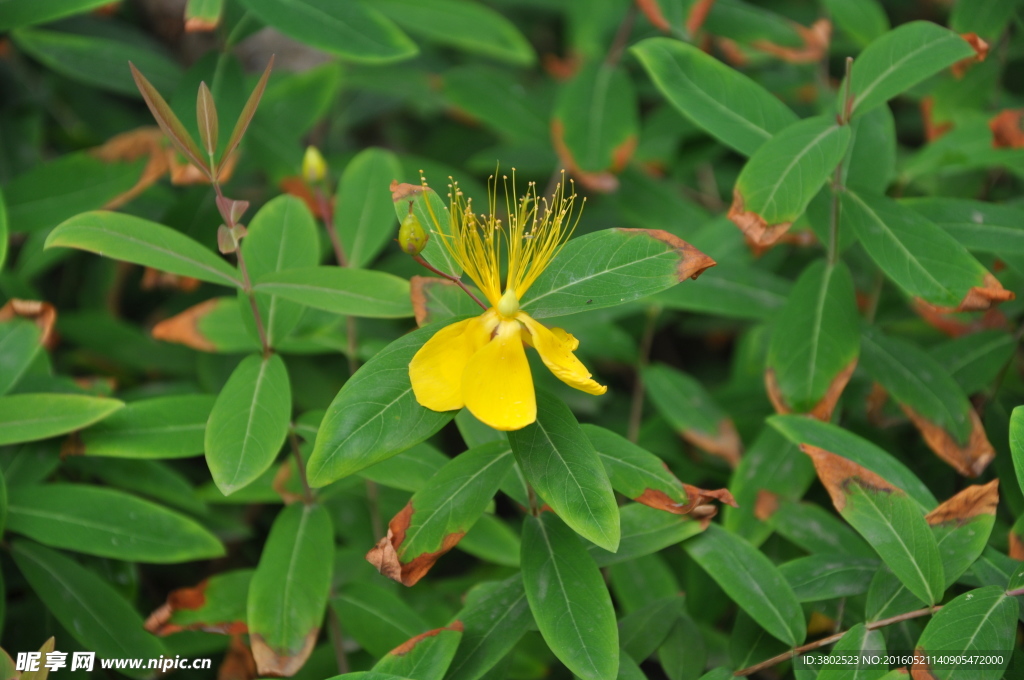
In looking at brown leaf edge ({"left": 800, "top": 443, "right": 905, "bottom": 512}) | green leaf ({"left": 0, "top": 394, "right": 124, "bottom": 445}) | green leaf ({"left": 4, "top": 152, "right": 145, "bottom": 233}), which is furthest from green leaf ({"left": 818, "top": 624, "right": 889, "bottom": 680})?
green leaf ({"left": 4, "top": 152, "right": 145, "bottom": 233})

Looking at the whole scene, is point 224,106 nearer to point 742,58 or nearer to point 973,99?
point 742,58

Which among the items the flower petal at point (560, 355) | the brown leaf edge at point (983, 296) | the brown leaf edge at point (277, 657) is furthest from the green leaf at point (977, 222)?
the brown leaf edge at point (277, 657)

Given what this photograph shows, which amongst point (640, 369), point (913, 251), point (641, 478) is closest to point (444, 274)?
point (641, 478)

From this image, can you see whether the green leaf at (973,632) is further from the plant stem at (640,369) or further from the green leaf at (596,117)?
the green leaf at (596,117)

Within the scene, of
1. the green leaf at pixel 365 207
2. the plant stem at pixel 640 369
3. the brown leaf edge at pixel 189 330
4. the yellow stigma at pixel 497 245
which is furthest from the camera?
the plant stem at pixel 640 369

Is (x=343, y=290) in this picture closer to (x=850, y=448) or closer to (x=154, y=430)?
(x=154, y=430)
